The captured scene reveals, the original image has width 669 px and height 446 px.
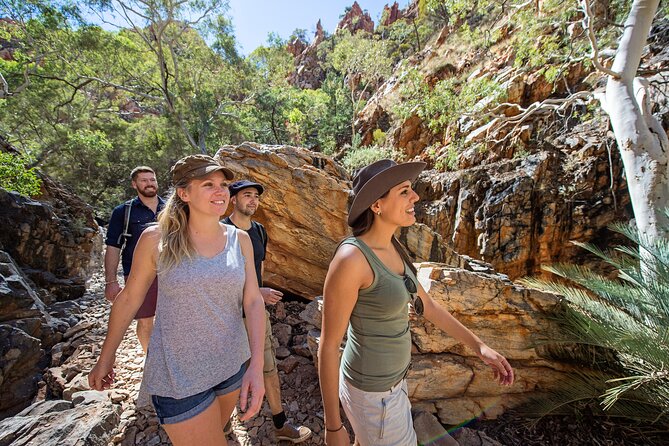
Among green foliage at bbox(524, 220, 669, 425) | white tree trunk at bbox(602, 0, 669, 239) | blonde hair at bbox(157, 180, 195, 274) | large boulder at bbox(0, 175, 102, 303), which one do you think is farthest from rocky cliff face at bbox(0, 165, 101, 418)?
white tree trunk at bbox(602, 0, 669, 239)

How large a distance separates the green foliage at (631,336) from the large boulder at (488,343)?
0.26 metres

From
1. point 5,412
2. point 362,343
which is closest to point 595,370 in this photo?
point 362,343

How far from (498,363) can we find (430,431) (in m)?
1.19

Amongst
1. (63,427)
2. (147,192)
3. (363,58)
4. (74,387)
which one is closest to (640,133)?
(147,192)

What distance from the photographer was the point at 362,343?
1.44m

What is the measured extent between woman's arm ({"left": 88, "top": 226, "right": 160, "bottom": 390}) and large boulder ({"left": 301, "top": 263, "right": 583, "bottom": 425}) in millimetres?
2260

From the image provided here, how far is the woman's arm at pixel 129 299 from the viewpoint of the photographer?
4.51ft

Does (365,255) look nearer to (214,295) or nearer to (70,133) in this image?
(214,295)

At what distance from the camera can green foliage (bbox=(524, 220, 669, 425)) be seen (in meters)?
2.16

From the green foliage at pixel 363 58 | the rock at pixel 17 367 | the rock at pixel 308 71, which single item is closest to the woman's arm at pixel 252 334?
the rock at pixel 17 367

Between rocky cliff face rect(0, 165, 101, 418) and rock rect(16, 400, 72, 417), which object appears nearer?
rock rect(16, 400, 72, 417)

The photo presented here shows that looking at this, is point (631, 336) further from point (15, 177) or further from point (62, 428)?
point (15, 177)

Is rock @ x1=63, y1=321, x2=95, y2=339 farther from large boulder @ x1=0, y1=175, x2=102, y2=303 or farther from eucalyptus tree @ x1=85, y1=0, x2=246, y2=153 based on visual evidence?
eucalyptus tree @ x1=85, y1=0, x2=246, y2=153

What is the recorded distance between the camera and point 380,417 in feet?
4.63
